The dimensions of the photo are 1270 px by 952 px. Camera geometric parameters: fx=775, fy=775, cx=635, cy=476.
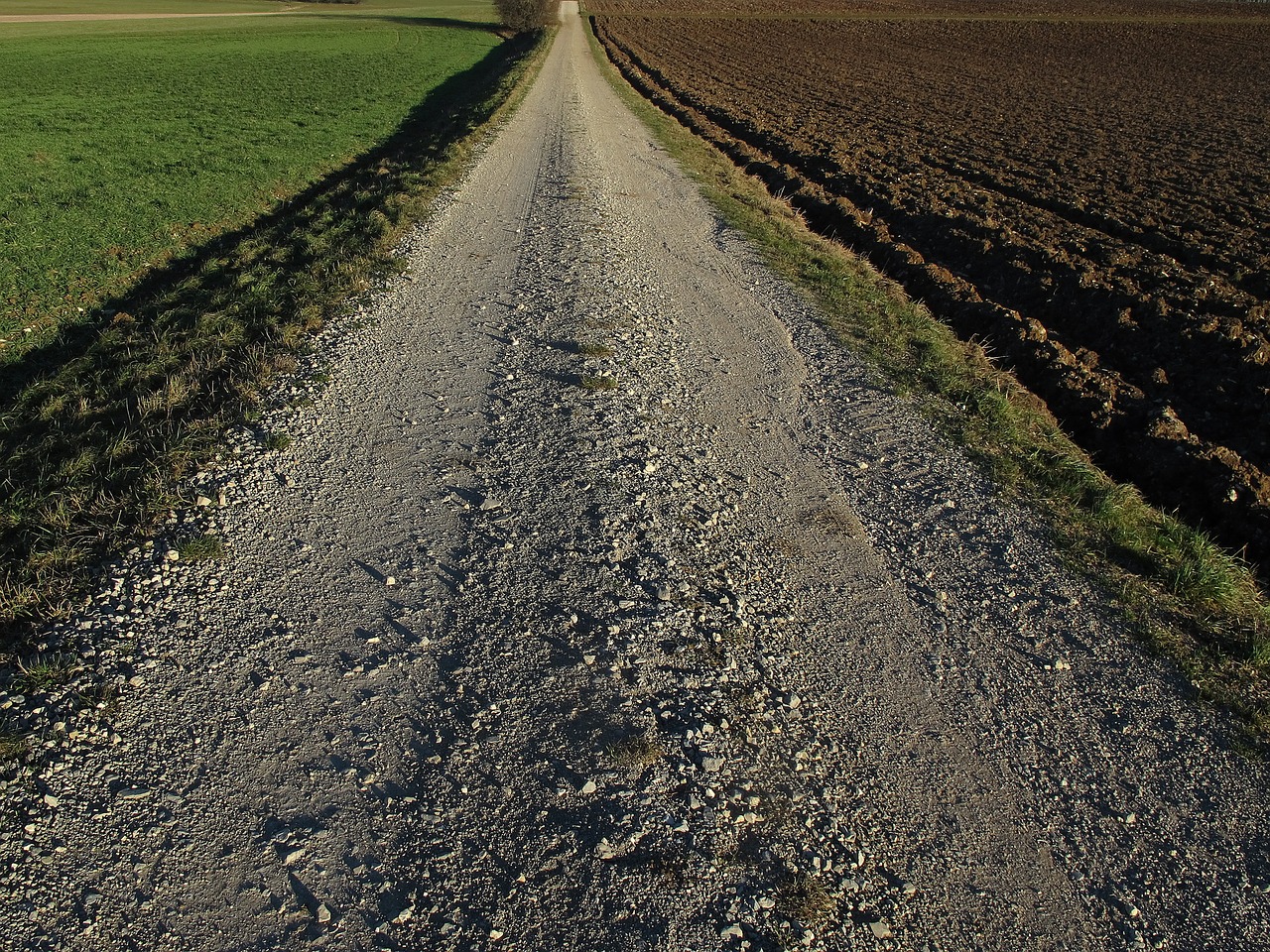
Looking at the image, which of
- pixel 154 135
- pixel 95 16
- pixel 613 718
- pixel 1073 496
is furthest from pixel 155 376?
pixel 95 16

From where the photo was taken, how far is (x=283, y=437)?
7.75m

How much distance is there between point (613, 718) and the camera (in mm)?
4977

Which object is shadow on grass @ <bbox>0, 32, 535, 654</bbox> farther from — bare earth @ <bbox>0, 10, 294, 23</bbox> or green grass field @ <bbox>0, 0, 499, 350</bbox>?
bare earth @ <bbox>0, 10, 294, 23</bbox>

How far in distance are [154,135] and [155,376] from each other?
20.5m

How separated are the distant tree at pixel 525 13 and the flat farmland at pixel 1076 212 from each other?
25.2 meters

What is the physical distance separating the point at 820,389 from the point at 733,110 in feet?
83.2

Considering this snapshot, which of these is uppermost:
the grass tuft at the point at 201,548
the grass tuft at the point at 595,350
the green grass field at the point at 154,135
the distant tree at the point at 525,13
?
the distant tree at the point at 525,13

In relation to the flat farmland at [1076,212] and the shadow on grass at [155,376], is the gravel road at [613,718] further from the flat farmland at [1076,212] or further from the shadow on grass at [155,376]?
the flat farmland at [1076,212]

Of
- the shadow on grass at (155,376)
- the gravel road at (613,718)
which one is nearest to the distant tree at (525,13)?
the shadow on grass at (155,376)

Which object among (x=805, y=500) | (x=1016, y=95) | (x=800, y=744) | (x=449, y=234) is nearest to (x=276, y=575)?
(x=800, y=744)

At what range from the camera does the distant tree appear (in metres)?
69.8

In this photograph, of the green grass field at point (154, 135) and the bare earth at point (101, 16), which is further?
the bare earth at point (101, 16)

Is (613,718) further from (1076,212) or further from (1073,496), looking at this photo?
(1076,212)

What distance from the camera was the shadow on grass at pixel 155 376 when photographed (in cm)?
655
